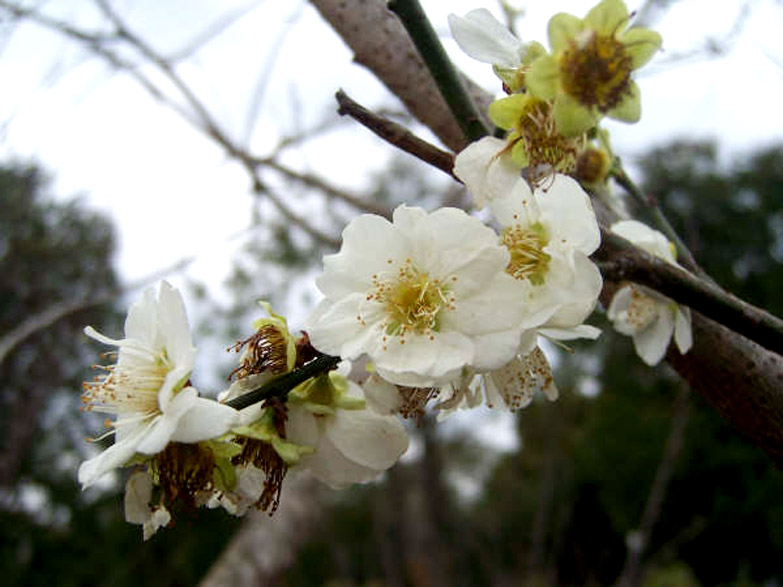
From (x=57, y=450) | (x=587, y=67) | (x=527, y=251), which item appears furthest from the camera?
(x=57, y=450)

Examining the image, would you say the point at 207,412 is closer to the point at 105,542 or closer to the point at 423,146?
the point at 423,146

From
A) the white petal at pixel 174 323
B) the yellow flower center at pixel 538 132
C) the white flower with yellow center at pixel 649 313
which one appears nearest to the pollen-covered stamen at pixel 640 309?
the white flower with yellow center at pixel 649 313

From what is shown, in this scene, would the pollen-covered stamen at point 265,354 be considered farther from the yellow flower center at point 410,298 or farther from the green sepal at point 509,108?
the green sepal at point 509,108

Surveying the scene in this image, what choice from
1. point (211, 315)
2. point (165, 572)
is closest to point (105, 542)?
point (165, 572)

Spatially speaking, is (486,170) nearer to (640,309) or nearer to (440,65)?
(440,65)

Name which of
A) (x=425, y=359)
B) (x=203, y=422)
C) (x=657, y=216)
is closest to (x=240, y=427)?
(x=203, y=422)

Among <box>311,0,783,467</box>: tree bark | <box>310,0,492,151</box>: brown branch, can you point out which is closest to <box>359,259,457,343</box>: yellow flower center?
<box>311,0,783,467</box>: tree bark
